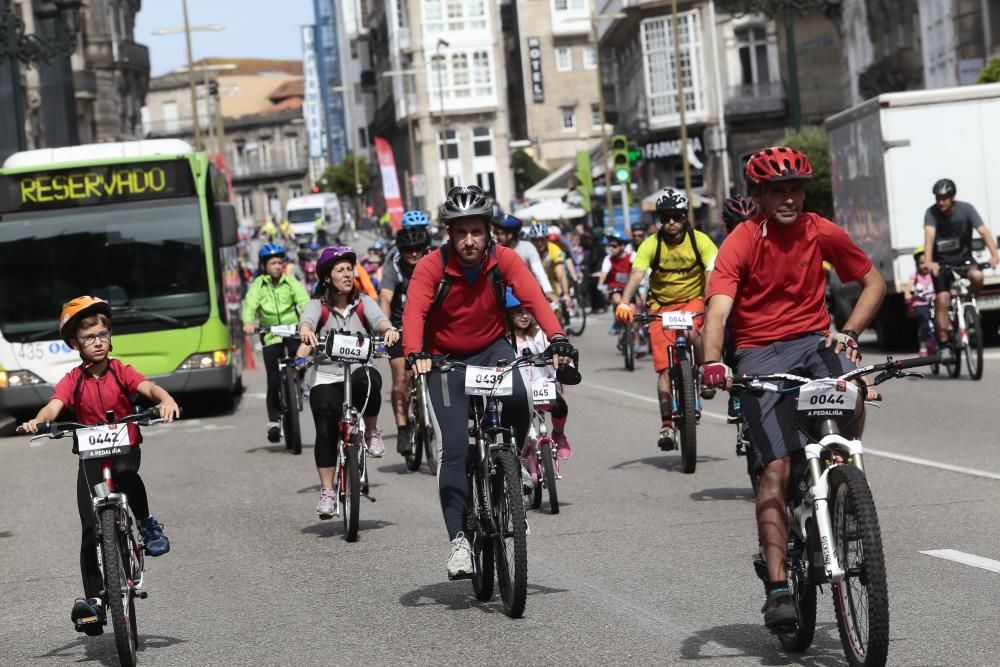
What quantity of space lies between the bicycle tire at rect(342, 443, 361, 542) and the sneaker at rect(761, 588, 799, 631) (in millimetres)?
4213

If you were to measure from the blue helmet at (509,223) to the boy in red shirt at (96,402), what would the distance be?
7679mm

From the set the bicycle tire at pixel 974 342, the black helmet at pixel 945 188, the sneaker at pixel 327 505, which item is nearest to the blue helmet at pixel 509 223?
the black helmet at pixel 945 188

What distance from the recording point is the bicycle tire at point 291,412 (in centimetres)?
1584

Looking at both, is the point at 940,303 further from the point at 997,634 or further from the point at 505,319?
the point at 997,634

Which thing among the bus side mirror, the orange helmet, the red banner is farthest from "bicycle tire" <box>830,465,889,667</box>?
the red banner

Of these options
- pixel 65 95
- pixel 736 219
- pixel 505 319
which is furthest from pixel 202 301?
pixel 65 95

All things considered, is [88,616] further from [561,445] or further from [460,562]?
[561,445]

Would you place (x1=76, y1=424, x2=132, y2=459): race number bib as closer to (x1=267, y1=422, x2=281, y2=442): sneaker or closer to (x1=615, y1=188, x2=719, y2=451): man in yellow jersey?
(x1=615, y1=188, x2=719, y2=451): man in yellow jersey

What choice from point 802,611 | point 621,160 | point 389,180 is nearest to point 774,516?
point 802,611

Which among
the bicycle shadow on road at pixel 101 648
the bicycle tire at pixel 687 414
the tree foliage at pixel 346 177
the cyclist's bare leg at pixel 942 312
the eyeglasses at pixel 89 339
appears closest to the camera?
the bicycle shadow on road at pixel 101 648

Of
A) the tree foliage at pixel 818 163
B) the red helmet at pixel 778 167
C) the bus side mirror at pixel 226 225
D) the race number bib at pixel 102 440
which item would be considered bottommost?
the race number bib at pixel 102 440

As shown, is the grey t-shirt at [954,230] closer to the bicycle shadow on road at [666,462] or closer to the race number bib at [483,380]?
the bicycle shadow on road at [666,462]

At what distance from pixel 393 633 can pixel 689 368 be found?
5.30 m

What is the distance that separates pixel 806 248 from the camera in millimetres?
6953
